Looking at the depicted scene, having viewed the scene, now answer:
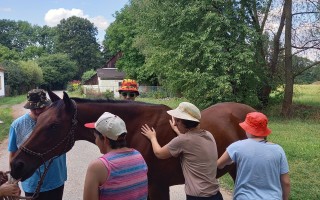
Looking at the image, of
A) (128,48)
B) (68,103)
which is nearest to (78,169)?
(68,103)

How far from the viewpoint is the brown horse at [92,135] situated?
3139mm

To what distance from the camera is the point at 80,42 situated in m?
96.8

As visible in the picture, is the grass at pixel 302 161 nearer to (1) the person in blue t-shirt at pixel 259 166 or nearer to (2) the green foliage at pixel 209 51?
(1) the person in blue t-shirt at pixel 259 166

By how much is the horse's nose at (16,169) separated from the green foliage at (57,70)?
75285 mm

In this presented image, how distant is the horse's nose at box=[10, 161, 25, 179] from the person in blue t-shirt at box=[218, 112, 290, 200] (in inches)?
74.3

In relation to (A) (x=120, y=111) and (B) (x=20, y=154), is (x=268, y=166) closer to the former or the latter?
(A) (x=120, y=111)

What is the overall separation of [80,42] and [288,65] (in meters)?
82.9

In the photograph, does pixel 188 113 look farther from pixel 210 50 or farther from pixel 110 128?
pixel 210 50

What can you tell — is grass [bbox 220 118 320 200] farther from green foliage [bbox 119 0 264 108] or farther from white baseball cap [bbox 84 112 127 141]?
white baseball cap [bbox 84 112 127 141]

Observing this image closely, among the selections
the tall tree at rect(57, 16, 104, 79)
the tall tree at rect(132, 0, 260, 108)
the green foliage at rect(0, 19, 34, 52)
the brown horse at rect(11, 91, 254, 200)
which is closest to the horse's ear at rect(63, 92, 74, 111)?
the brown horse at rect(11, 91, 254, 200)

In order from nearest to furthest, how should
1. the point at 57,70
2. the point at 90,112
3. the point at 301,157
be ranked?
the point at 90,112 → the point at 301,157 → the point at 57,70

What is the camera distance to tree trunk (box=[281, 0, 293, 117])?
20766 millimetres

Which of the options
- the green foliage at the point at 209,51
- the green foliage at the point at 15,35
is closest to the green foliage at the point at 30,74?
the green foliage at the point at 209,51

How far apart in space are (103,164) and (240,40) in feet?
57.2
